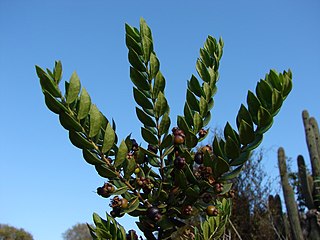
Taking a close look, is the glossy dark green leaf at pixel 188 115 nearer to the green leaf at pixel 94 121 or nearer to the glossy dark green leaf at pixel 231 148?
the glossy dark green leaf at pixel 231 148

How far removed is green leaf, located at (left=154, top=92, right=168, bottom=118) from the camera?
1.11 m

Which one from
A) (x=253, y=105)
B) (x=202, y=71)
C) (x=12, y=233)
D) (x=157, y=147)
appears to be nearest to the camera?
(x=253, y=105)

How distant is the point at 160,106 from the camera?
43.9 inches

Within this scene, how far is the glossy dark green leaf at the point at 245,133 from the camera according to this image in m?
0.98

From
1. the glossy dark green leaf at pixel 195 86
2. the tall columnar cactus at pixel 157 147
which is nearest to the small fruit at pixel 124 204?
the tall columnar cactus at pixel 157 147

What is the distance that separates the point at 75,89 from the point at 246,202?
12880mm

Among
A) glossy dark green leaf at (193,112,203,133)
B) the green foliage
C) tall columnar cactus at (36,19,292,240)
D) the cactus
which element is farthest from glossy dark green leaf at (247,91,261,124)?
the green foliage

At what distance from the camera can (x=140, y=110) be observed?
1.15 m

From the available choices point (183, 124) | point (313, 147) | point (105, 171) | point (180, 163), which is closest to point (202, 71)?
point (183, 124)

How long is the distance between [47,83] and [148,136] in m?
0.32

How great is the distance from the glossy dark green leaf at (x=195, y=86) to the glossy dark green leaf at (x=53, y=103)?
448mm

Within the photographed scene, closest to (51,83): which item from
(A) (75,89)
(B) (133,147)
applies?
(A) (75,89)

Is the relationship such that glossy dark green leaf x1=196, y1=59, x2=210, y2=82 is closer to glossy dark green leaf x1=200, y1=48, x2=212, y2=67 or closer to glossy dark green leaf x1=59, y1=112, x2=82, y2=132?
glossy dark green leaf x1=200, y1=48, x2=212, y2=67

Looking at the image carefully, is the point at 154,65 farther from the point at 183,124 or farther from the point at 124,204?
the point at 124,204
